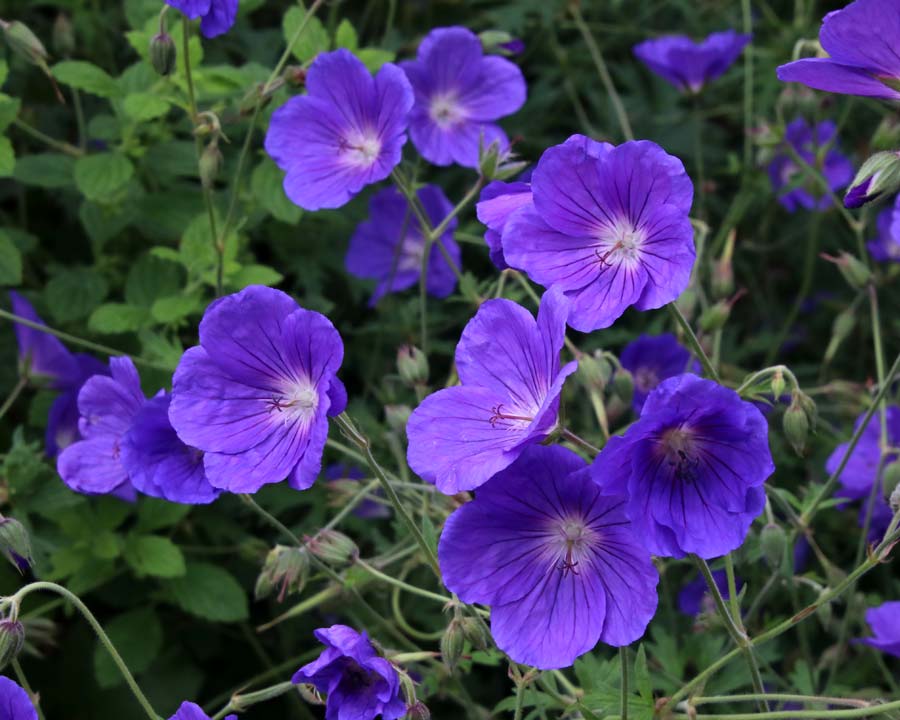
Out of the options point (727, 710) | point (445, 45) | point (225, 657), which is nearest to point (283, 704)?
point (225, 657)

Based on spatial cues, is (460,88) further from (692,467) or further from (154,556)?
(692,467)

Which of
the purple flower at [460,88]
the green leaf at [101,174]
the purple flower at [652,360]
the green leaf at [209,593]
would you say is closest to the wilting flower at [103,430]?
the green leaf at [209,593]

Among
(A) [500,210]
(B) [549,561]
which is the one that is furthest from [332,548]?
(A) [500,210]

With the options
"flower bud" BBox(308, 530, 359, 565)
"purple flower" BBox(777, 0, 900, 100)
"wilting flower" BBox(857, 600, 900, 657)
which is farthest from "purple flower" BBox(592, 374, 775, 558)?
"wilting flower" BBox(857, 600, 900, 657)

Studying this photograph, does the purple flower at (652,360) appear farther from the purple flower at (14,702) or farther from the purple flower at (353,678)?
the purple flower at (14,702)

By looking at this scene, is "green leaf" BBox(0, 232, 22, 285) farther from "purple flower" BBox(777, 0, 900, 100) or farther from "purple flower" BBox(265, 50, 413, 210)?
"purple flower" BBox(777, 0, 900, 100)

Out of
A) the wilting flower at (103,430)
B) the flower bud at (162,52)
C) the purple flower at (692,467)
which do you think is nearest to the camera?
the purple flower at (692,467)
